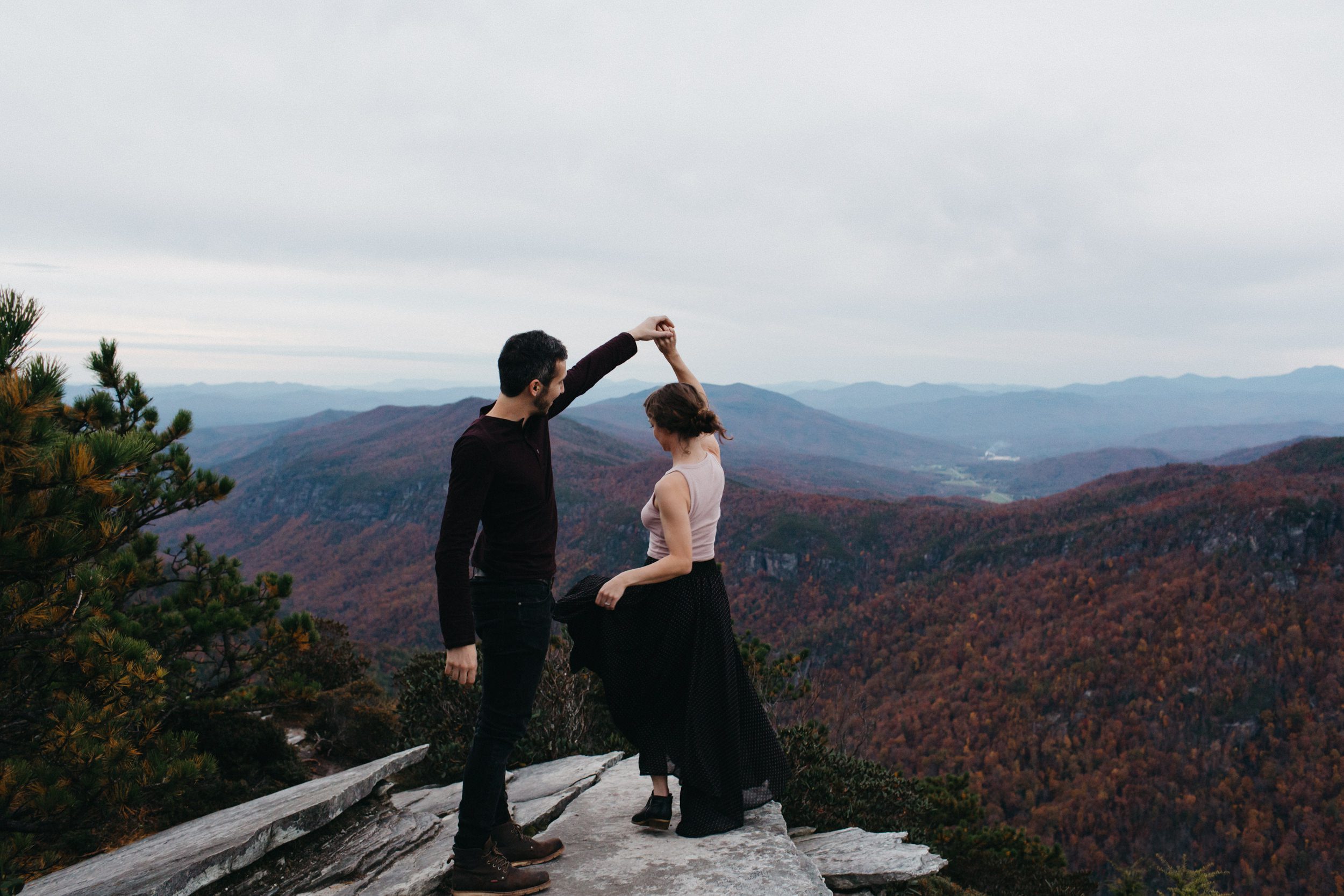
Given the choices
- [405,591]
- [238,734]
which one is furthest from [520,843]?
[405,591]

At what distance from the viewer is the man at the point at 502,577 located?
9.89ft

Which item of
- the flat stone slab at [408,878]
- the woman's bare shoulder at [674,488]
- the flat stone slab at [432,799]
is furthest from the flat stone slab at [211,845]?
the woman's bare shoulder at [674,488]

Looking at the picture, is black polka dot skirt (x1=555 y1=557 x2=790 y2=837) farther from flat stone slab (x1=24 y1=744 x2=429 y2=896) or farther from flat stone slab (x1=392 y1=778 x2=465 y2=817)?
flat stone slab (x1=392 y1=778 x2=465 y2=817)

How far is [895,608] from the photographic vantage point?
2800 inches

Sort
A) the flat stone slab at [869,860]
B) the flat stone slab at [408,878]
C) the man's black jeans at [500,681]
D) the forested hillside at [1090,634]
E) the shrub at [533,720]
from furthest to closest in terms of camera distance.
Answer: the forested hillside at [1090,634]
the shrub at [533,720]
the flat stone slab at [869,860]
the flat stone slab at [408,878]
the man's black jeans at [500,681]

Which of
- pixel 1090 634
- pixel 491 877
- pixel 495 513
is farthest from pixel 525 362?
pixel 1090 634

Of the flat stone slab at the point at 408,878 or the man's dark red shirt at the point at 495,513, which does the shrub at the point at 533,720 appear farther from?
the man's dark red shirt at the point at 495,513

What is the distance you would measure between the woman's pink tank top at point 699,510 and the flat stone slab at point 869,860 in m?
1.94

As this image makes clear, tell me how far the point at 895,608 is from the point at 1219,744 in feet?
95.0

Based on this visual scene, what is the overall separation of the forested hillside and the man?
11.2m

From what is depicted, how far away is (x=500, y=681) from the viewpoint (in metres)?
3.19

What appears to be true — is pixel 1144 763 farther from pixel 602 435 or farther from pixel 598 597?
pixel 602 435

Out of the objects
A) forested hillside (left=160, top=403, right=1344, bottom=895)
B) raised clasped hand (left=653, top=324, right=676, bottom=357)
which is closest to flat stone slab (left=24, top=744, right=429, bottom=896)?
raised clasped hand (left=653, top=324, right=676, bottom=357)

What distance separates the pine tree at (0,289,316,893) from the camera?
319 centimetres
